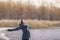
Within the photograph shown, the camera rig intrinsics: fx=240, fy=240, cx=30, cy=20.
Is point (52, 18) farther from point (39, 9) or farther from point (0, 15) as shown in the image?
point (0, 15)

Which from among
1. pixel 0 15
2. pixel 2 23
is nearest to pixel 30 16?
pixel 0 15

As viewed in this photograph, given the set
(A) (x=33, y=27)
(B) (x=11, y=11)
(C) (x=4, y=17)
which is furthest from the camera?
(B) (x=11, y=11)

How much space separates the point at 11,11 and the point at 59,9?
262 inches

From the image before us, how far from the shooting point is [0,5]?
3309cm

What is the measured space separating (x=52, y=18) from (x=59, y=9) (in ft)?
5.47

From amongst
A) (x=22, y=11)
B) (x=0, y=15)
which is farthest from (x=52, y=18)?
(x=0, y=15)

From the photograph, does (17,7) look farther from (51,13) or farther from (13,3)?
(51,13)

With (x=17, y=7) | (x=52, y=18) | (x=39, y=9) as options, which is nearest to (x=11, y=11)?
(x=17, y=7)

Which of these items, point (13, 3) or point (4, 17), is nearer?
point (4, 17)

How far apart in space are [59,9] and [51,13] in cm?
132

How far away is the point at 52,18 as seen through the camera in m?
31.4

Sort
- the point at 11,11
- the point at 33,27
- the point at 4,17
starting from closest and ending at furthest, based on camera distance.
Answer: the point at 33,27 → the point at 4,17 → the point at 11,11

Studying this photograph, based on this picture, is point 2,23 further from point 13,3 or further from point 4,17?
point 13,3

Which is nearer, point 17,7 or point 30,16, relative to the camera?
point 30,16
